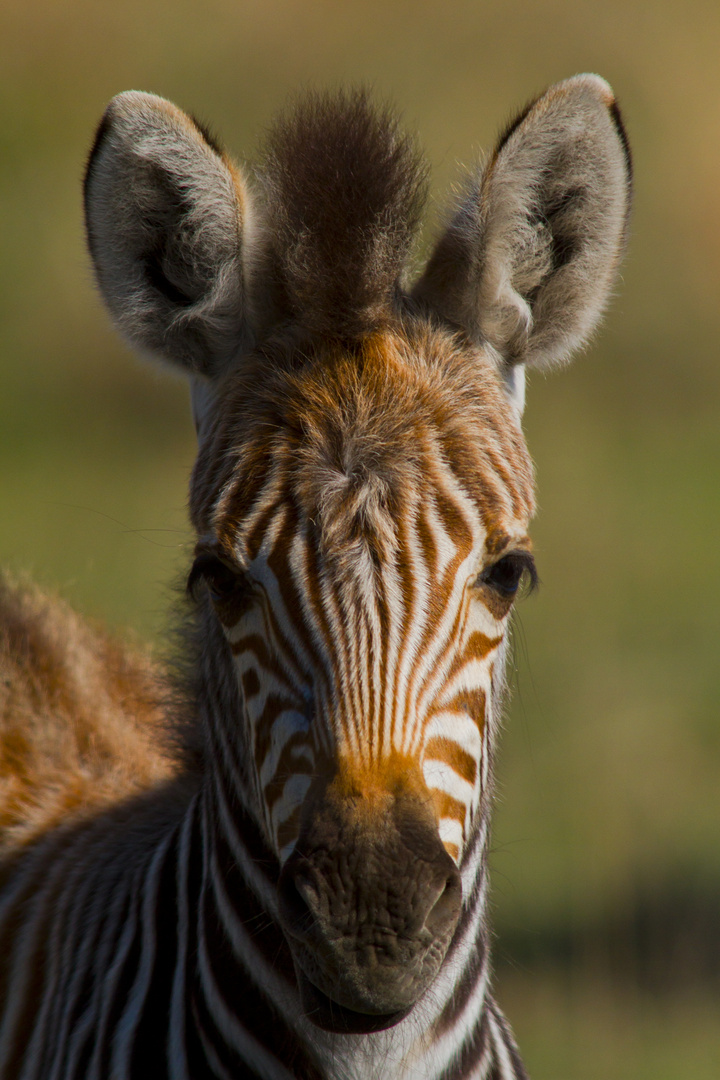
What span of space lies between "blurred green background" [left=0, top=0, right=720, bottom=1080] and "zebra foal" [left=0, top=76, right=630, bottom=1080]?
12.4 ft

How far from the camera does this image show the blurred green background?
34.1 feet

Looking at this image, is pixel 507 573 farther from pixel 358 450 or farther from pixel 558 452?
pixel 558 452

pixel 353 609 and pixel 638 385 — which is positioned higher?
pixel 638 385

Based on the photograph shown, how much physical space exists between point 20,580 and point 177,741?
2685 mm

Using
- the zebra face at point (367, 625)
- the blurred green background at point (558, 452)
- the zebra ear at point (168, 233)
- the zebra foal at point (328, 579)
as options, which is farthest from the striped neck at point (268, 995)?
the blurred green background at point (558, 452)

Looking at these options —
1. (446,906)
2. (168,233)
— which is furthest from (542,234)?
(446,906)

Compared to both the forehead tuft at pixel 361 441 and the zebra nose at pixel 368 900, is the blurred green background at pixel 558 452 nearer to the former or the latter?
the forehead tuft at pixel 361 441

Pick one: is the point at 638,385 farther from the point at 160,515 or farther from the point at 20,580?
the point at 20,580

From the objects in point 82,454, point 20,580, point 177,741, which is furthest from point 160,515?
point 177,741

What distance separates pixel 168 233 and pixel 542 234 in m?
1.32

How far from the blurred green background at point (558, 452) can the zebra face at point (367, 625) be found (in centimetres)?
429

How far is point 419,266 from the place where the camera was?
160 inches

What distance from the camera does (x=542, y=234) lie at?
4.03 meters

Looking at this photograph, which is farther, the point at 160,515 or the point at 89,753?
the point at 160,515
